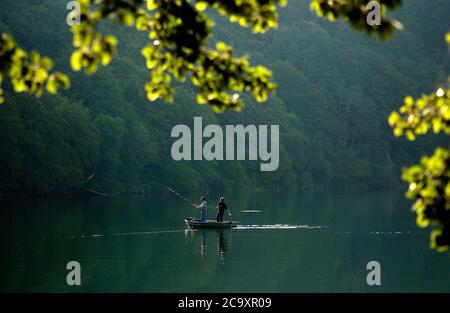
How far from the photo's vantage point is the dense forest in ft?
242

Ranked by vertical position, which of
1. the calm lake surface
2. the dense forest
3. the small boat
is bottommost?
the calm lake surface

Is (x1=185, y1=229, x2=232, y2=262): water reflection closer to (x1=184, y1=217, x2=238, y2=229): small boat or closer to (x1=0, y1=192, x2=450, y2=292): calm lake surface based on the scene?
(x1=0, y1=192, x2=450, y2=292): calm lake surface

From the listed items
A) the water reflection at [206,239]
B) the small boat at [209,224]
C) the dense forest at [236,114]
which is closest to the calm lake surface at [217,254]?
the water reflection at [206,239]

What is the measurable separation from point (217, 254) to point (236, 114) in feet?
241

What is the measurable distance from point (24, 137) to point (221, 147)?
35166mm

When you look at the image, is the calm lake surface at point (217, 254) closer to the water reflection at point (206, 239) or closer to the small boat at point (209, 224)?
the water reflection at point (206, 239)

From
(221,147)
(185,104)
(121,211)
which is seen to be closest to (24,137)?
(121,211)

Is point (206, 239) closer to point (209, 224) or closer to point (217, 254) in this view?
point (209, 224)

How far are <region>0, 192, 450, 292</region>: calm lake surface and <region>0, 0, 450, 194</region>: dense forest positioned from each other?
23.1 meters

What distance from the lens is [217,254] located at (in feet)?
103

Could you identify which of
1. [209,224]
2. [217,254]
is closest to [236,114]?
[209,224]

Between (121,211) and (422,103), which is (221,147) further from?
(422,103)

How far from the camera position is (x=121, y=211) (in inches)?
2248

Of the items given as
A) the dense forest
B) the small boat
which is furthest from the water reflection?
the dense forest
